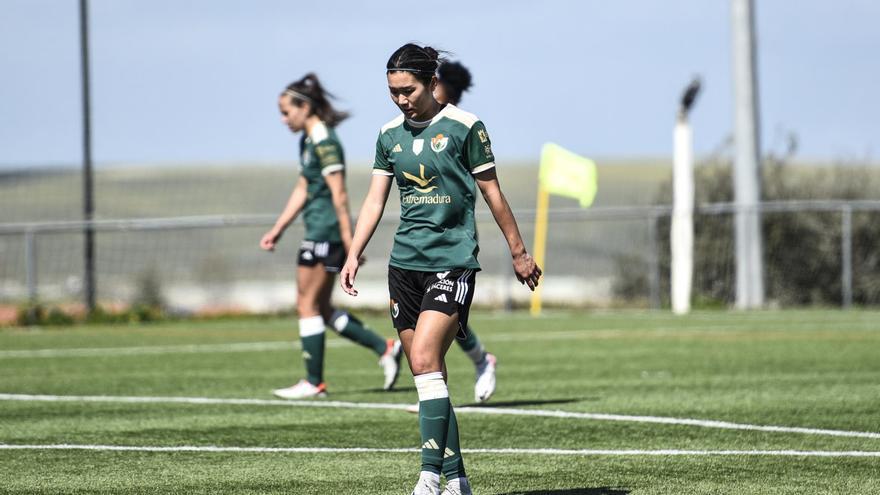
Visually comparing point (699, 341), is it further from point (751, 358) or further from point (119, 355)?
point (119, 355)

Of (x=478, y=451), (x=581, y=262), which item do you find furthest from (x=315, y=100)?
(x=581, y=262)

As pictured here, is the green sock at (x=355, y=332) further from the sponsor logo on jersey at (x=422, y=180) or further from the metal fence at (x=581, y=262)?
the metal fence at (x=581, y=262)

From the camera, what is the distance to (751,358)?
1460 cm

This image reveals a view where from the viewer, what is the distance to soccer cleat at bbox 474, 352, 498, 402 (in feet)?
33.8

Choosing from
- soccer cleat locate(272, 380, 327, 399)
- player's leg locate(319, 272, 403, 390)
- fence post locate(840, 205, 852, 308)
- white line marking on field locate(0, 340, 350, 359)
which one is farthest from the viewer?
fence post locate(840, 205, 852, 308)

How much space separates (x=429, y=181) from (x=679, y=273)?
63.9 feet

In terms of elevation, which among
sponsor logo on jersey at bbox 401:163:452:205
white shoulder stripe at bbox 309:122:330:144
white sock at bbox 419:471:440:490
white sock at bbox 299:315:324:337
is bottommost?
white sock at bbox 419:471:440:490

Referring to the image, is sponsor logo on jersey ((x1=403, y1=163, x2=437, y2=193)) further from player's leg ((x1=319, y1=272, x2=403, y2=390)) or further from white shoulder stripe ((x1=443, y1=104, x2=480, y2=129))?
player's leg ((x1=319, y1=272, x2=403, y2=390))

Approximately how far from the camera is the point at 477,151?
6.81 m

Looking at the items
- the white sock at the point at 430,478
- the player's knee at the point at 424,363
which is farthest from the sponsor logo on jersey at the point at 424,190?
the white sock at the point at 430,478

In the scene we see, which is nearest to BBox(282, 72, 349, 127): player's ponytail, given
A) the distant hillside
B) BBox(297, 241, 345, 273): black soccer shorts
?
BBox(297, 241, 345, 273): black soccer shorts

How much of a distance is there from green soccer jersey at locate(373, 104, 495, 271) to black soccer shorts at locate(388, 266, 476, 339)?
0.14 ft

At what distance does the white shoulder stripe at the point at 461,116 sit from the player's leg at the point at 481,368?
11.9 feet

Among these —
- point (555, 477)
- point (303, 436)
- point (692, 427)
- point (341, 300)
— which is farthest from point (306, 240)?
point (341, 300)
